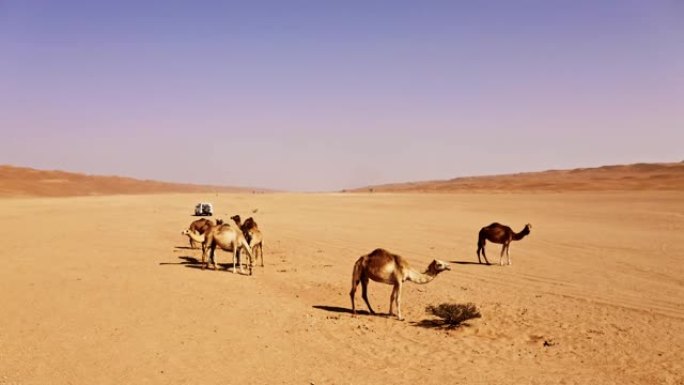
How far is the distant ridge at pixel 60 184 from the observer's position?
93.8 metres

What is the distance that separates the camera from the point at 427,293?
15.8m

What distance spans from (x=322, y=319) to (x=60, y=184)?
115566 mm

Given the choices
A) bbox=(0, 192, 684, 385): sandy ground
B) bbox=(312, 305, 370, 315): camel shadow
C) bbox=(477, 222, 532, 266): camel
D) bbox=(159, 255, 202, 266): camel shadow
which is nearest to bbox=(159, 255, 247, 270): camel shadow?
bbox=(159, 255, 202, 266): camel shadow

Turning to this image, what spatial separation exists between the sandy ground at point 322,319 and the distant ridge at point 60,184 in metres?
79.0

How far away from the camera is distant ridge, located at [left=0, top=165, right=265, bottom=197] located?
308ft

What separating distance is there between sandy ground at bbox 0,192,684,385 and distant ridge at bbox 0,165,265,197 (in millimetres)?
79047

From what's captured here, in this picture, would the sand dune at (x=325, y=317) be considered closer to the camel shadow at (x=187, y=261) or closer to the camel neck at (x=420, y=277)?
the camel shadow at (x=187, y=261)

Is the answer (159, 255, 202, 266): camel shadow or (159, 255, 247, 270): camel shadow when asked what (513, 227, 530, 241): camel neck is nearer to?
(159, 255, 247, 270): camel shadow

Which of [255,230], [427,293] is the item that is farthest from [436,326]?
[255,230]

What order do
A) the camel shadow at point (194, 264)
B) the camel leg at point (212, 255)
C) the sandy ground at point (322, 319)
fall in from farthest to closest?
the camel shadow at point (194, 264), the camel leg at point (212, 255), the sandy ground at point (322, 319)

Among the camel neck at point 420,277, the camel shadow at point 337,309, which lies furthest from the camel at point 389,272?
the camel shadow at point 337,309

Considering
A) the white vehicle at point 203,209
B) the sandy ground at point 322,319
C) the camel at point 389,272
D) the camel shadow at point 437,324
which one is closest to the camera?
the sandy ground at point 322,319

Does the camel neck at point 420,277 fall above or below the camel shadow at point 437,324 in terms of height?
above

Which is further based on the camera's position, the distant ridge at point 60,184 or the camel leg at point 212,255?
the distant ridge at point 60,184
